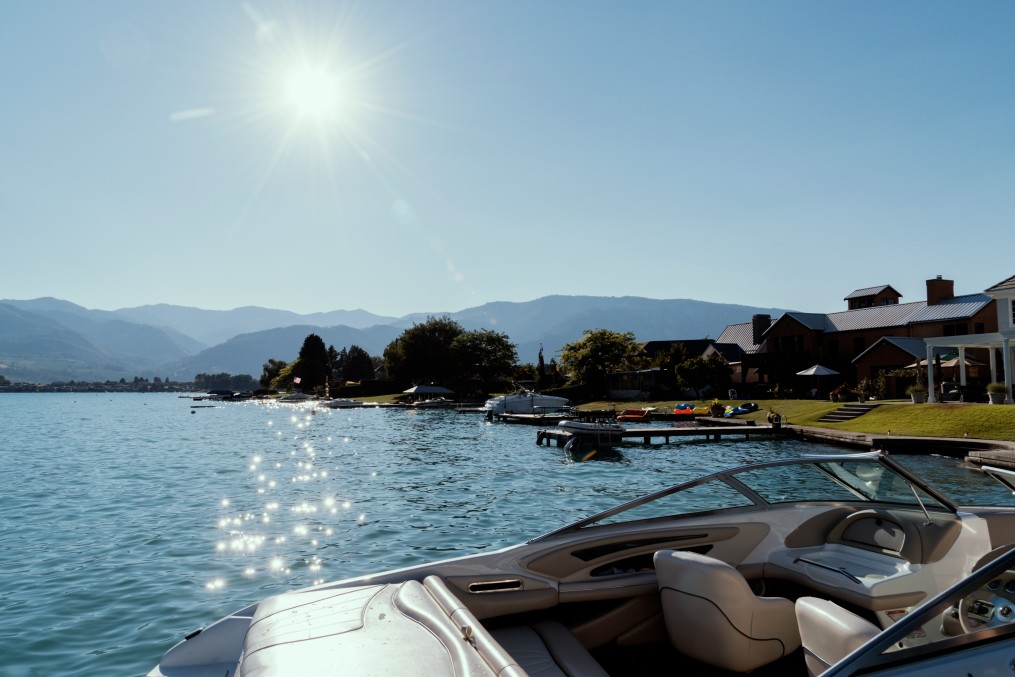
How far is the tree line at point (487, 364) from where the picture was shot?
225ft

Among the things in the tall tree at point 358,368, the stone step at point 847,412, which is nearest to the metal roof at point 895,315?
the stone step at point 847,412

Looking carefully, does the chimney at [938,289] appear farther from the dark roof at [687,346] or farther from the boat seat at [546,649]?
the boat seat at [546,649]

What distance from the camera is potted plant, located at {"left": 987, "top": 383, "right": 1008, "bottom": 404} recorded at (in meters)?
31.3

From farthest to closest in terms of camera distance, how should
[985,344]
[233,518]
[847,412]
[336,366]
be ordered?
[336,366]
[847,412]
[985,344]
[233,518]

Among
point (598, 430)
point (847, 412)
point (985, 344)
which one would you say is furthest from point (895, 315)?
point (598, 430)

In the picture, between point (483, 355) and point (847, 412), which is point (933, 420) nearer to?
point (847, 412)

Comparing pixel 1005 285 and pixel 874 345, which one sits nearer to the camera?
pixel 1005 285

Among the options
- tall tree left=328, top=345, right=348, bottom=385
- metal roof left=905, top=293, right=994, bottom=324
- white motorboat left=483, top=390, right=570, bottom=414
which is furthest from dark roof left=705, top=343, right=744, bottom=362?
tall tree left=328, top=345, right=348, bottom=385

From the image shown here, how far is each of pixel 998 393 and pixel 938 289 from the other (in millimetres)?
28917

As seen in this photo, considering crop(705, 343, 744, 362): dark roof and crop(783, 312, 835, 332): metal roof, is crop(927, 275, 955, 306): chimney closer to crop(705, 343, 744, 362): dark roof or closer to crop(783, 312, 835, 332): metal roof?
crop(783, 312, 835, 332): metal roof

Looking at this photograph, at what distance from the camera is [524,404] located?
60.5 m

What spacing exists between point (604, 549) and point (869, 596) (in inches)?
76.5

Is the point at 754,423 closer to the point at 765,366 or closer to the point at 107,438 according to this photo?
the point at 765,366

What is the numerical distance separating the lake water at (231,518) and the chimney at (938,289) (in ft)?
108
